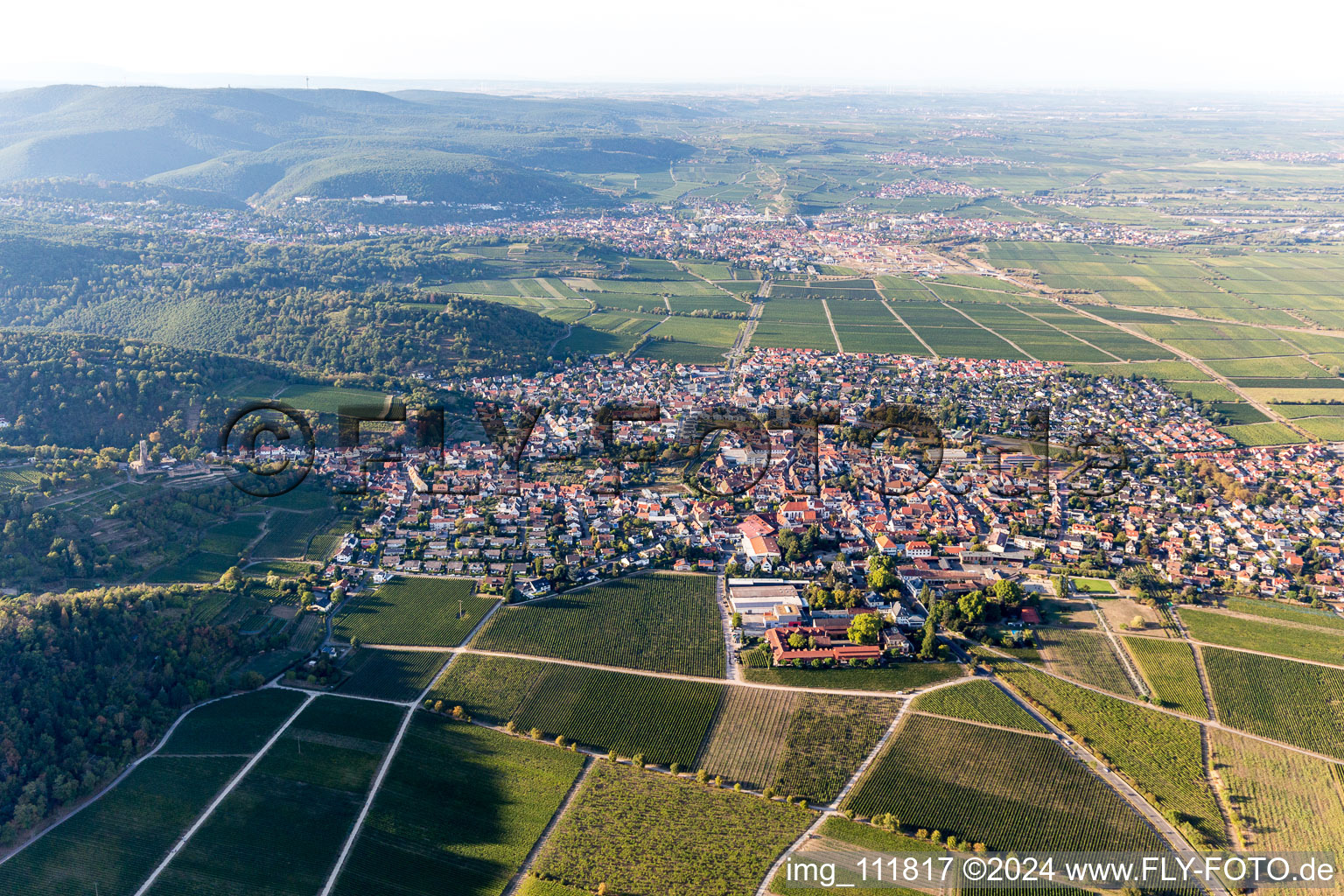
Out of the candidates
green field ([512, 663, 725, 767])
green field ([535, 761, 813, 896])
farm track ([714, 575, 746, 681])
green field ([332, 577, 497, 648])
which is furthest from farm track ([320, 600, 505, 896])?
farm track ([714, 575, 746, 681])

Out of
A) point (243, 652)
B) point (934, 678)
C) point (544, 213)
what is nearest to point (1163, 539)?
point (934, 678)

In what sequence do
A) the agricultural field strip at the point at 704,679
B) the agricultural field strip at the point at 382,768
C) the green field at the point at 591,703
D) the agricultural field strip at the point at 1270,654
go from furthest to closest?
the agricultural field strip at the point at 1270,654 → the agricultural field strip at the point at 704,679 → the green field at the point at 591,703 → the agricultural field strip at the point at 382,768

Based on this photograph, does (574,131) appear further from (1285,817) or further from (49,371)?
(1285,817)

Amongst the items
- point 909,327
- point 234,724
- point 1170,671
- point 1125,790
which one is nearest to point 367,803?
point 234,724

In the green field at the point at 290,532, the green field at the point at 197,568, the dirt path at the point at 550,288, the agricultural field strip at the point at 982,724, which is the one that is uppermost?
the dirt path at the point at 550,288

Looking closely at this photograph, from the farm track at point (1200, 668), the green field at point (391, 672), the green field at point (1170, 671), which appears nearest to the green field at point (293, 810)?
the green field at point (391, 672)

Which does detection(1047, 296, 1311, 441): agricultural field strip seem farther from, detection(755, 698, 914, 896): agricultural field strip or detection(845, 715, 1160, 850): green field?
detection(755, 698, 914, 896): agricultural field strip

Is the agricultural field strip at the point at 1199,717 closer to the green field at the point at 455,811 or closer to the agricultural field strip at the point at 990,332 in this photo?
the green field at the point at 455,811
